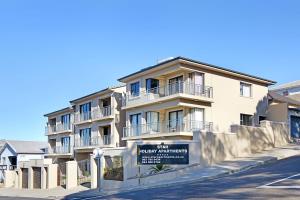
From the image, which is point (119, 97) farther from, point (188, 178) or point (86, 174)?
point (188, 178)

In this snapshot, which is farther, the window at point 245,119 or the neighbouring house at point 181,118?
the window at point 245,119

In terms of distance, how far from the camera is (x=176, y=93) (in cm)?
3378

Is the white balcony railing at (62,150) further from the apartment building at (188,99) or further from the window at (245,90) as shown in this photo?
the window at (245,90)

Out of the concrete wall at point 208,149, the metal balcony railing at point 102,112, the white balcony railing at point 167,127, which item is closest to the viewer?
the concrete wall at point 208,149

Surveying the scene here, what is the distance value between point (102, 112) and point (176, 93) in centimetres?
1386

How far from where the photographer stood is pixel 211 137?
2589cm

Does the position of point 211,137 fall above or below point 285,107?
below

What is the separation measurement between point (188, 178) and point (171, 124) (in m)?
13.6

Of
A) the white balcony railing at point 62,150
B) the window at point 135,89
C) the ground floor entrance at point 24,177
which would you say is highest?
the window at point 135,89

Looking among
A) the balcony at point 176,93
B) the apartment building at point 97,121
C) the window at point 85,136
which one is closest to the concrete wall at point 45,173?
the apartment building at point 97,121

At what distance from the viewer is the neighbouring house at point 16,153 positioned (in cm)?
6594

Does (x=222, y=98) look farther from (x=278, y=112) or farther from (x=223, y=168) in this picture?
(x=223, y=168)

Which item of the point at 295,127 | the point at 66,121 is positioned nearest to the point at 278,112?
the point at 295,127

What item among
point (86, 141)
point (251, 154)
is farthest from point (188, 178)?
point (86, 141)
